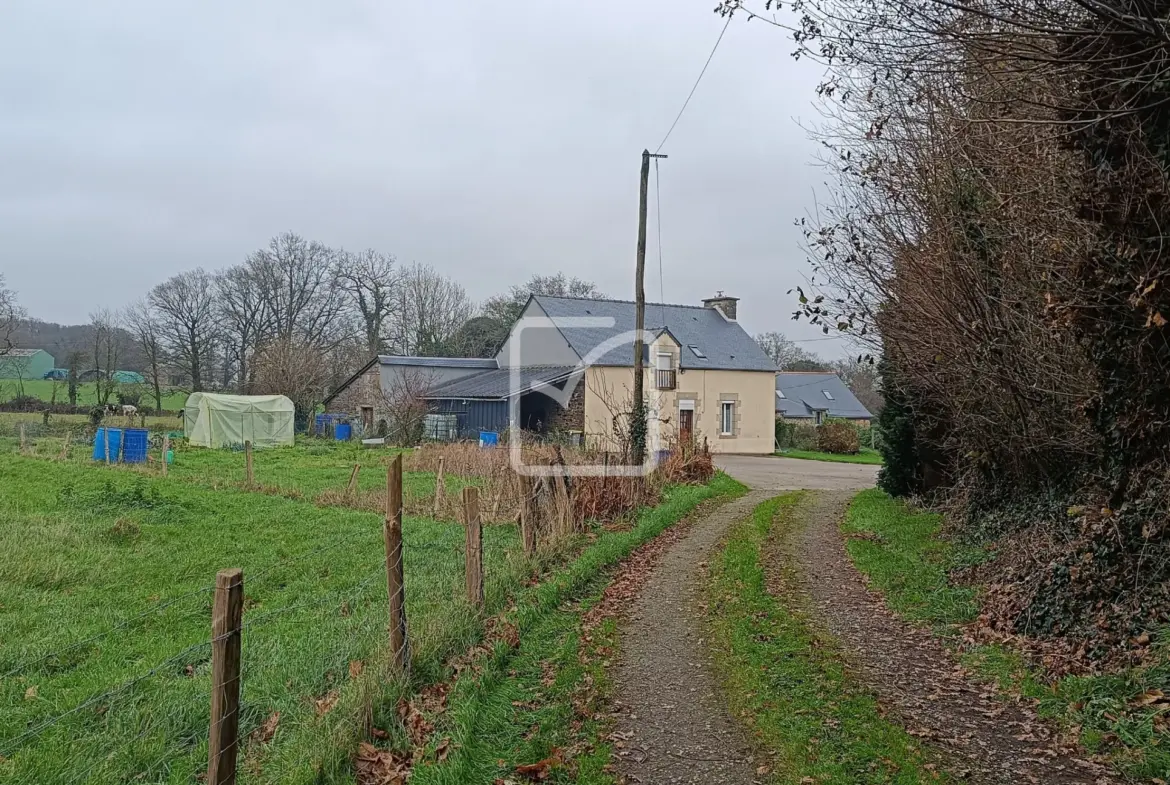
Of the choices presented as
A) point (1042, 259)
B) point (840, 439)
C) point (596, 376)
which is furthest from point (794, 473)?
point (1042, 259)

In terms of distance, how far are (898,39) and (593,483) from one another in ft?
26.1

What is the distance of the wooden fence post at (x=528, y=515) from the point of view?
8.98 m

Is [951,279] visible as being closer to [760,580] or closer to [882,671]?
[760,580]

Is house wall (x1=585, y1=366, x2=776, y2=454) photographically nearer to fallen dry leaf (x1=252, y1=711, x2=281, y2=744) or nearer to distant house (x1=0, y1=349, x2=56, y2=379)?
fallen dry leaf (x1=252, y1=711, x2=281, y2=744)

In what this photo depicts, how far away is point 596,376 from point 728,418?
791cm

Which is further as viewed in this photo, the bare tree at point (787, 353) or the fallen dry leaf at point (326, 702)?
the bare tree at point (787, 353)

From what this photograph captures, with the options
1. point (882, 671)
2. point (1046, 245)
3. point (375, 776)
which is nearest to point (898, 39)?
point (1046, 245)

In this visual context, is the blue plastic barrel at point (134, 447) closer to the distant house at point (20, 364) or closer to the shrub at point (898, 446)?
the distant house at point (20, 364)

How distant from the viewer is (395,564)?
506cm

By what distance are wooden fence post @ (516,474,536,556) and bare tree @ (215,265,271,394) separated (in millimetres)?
45270

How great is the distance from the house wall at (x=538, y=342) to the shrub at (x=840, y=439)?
14.2 m

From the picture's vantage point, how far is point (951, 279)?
816 cm

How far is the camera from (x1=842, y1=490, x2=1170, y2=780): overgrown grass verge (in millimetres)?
3973

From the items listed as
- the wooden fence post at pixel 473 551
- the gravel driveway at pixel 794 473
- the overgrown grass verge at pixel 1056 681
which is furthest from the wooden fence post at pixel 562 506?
the gravel driveway at pixel 794 473
